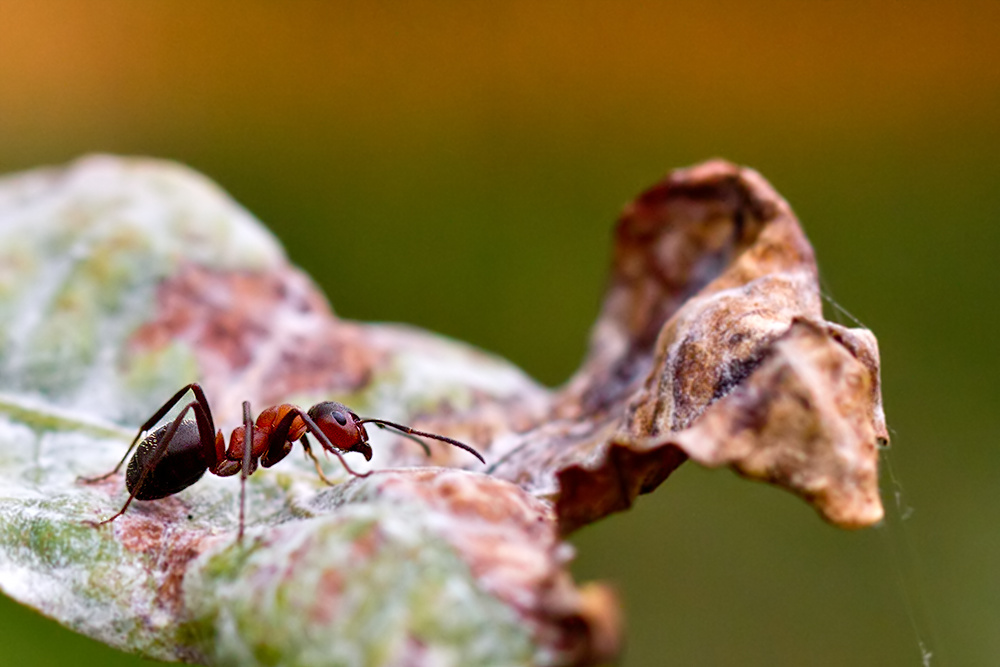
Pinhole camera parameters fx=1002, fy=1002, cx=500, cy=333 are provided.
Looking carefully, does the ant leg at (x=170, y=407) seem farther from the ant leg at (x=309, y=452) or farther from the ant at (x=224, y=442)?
the ant leg at (x=309, y=452)

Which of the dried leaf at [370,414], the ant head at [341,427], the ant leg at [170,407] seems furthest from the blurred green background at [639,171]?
the ant leg at [170,407]

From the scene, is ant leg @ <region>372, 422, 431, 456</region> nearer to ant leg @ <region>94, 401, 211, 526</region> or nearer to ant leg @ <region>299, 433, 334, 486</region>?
ant leg @ <region>299, 433, 334, 486</region>

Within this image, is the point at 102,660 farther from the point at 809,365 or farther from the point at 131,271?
the point at 809,365

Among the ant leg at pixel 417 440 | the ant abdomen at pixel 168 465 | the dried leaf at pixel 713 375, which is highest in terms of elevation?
the dried leaf at pixel 713 375

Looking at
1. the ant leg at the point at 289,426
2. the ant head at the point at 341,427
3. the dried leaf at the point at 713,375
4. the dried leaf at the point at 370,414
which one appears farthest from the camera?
the ant head at the point at 341,427

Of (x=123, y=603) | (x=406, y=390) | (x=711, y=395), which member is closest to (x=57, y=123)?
(x=406, y=390)

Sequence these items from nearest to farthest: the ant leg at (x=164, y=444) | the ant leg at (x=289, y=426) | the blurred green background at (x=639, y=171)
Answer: the ant leg at (x=164, y=444)
the ant leg at (x=289, y=426)
the blurred green background at (x=639, y=171)
